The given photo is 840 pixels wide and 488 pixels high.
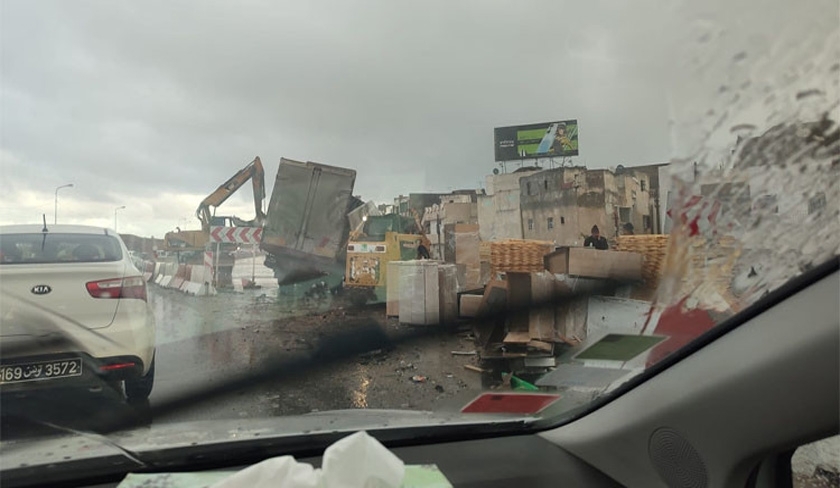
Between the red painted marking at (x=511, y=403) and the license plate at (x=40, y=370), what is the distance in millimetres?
1881

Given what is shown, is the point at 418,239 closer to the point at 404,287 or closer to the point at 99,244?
the point at 404,287

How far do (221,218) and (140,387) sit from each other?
36.8 inches

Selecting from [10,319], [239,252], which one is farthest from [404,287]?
[10,319]

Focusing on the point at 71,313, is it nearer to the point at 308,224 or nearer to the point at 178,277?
the point at 178,277

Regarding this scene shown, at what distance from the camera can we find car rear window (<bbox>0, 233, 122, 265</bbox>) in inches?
83.9

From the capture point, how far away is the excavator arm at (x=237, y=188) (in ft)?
8.05

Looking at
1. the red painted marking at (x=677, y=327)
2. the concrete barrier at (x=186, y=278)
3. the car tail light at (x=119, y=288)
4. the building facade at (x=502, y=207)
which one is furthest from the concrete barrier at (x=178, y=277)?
the red painted marking at (x=677, y=327)

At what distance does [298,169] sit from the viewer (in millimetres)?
2635

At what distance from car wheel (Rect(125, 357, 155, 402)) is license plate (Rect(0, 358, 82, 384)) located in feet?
0.74

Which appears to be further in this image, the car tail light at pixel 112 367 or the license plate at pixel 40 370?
the car tail light at pixel 112 367

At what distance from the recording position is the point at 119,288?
102 inches

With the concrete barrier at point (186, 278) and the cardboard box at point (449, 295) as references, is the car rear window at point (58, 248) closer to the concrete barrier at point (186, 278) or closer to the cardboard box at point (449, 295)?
the concrete barrier at point (186, 278)

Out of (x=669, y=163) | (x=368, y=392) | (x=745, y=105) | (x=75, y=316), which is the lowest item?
(x=368, y=392)

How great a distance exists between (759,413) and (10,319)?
2902mm
